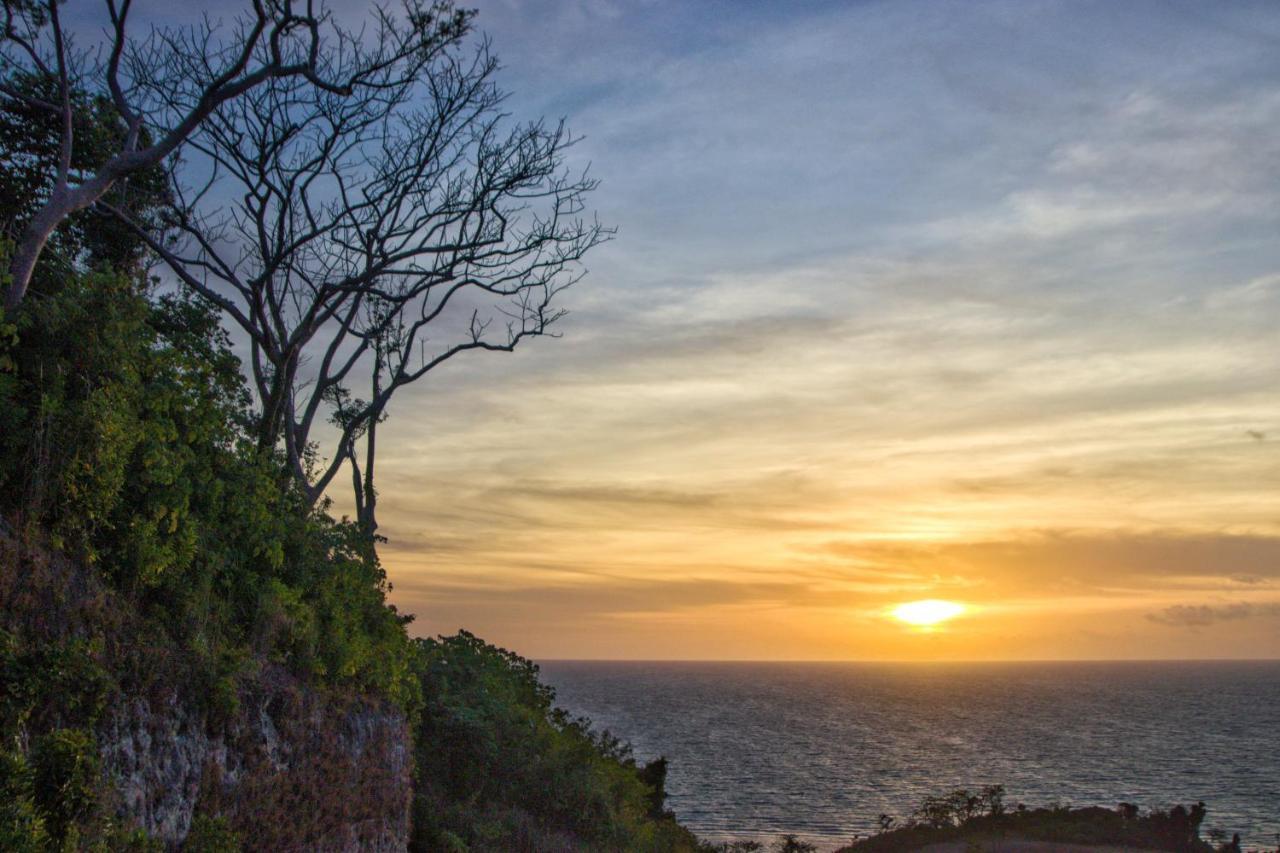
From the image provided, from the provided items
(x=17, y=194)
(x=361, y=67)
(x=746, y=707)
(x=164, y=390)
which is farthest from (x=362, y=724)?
(x=746, y=707)

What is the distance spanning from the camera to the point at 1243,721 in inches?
4946

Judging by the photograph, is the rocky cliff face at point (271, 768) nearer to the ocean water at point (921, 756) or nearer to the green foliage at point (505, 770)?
the green foliage at point (505, 770)

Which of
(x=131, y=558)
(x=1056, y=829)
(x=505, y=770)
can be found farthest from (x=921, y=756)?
(x=131, y=558)

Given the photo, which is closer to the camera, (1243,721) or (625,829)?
(625,829)

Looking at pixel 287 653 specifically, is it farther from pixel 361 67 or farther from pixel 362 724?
pixel 361 67

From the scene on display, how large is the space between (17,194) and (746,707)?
136984 mm

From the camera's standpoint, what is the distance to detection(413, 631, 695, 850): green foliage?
19.8 m

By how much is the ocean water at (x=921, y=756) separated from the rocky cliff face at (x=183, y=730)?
42.0 m

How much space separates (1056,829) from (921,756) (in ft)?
180

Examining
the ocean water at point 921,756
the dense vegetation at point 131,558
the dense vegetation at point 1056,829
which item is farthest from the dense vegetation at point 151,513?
the ocean water at point 921,756

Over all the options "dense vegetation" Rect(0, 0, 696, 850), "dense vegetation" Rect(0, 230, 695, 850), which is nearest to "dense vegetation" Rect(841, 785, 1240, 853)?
"dense vegetation" Rect(0, 0, 696, 850)

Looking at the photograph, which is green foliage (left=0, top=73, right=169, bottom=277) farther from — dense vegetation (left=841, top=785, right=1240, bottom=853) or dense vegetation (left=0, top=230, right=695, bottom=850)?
dense vegetation (left=841, top=785, right=1240, bottom=853)

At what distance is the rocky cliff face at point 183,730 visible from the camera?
297 inches

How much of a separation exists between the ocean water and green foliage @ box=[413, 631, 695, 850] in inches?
1030
